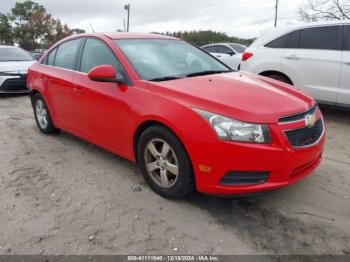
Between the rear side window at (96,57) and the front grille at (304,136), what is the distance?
1.79m

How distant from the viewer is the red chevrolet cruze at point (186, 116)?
9.43 ft

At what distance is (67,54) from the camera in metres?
4.91

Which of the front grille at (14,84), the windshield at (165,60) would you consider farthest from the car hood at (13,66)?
the windshield at (165,60)

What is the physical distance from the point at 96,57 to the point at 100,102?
2.10 ft

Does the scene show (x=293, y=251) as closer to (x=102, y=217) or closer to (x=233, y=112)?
(x=233, y=112)

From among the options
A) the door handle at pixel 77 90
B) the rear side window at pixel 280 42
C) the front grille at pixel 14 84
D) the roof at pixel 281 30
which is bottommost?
the front grille at pixel 14 84

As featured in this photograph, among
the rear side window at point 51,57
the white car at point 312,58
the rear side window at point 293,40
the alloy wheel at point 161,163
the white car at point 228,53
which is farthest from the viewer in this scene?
the white car at point 228,53

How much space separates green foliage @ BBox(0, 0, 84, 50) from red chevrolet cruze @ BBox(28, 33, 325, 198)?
197 feet

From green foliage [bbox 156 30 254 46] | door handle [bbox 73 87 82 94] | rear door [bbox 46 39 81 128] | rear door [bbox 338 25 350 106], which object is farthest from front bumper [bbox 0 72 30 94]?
green foliage [bbox 156 30 254 46]

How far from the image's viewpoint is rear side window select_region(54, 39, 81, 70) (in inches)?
185

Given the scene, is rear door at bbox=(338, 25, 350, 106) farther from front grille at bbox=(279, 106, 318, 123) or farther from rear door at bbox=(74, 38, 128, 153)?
rear door at bbox=(74, 38, 128, 153)

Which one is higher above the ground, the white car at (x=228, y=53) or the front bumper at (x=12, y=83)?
the white car at (x=228, y=53)

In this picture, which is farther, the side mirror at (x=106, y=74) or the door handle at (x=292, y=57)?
the door handle at (x=292, y=57)

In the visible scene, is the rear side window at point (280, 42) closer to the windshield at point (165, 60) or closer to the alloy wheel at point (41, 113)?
the windshield at point (165, 60)
